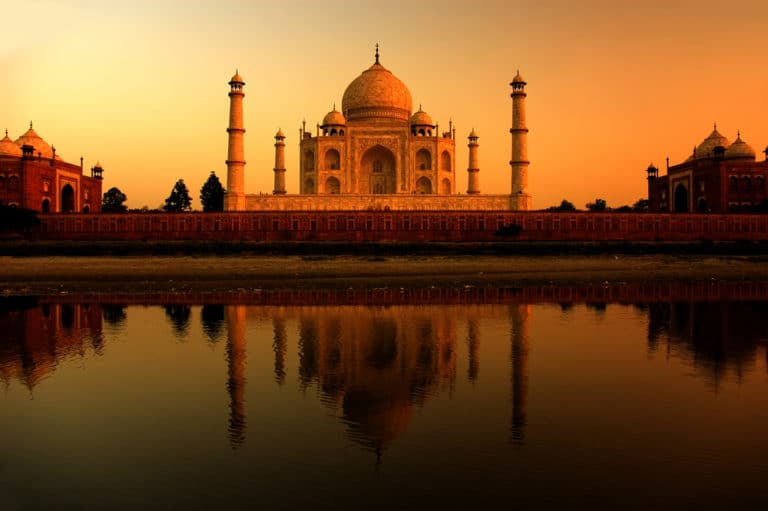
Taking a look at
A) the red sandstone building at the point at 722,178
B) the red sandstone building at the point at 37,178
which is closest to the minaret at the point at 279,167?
the red sandstone building at the point at 37,178

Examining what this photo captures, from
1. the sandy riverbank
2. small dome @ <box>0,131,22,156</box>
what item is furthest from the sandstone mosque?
small dome @ <box>0,131,22,156</box>

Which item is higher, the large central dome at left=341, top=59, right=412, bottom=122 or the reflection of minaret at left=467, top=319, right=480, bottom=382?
the large central dome at left=341, top=59, right=412, bottom=122

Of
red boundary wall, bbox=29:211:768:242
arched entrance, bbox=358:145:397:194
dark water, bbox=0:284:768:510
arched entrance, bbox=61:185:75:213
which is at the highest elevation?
arched entrance, bbox=358:145:397:194

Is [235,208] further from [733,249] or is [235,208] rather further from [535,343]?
[535,343]

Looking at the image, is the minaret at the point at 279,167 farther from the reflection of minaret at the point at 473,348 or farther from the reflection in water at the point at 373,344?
the reflection of minaret at the point at 473,348

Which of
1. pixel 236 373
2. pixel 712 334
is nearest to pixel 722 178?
pixel 712 334

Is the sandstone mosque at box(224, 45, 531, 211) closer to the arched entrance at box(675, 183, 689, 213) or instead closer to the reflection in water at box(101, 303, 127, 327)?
the arched entrance at box(675, 183, 689, 213)

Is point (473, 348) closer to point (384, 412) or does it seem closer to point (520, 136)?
point (384, 412)
